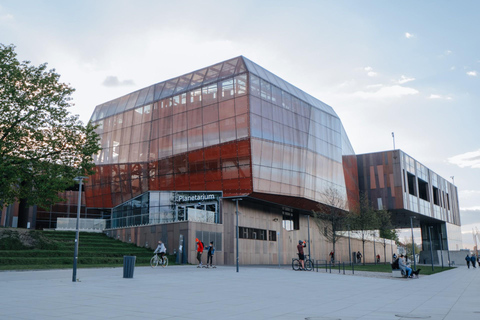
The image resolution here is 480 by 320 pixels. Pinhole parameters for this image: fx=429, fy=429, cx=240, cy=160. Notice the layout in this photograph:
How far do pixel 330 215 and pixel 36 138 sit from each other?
31772 millimetres

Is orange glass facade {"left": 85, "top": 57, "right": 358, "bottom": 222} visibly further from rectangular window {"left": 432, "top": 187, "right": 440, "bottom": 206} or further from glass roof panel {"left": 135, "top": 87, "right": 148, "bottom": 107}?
rectangular window {"left": 432, "top": 187, "right": 440, "bottom": 206}

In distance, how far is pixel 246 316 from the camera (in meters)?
10.1

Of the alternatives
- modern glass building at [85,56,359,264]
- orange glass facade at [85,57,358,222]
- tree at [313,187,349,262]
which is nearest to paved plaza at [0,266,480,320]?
modern glass building at [85,56,359,264]

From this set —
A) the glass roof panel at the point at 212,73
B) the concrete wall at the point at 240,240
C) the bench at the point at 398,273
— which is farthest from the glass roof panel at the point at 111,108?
the bench at the point at 398,273

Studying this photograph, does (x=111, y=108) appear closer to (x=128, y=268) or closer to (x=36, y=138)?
(x=36, y=138)

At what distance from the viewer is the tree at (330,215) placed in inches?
1957

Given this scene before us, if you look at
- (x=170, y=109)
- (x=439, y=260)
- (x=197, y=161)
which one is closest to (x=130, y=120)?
A: (x=170, y=109)

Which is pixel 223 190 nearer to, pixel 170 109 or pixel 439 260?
pixel 170 109

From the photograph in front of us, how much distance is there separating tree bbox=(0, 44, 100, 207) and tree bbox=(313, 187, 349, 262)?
1102 inches

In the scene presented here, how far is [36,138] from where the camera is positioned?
3083 cm

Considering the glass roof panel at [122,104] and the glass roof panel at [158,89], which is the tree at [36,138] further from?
the glass roof panel at [122,104]

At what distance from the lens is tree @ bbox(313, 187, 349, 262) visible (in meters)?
49.7

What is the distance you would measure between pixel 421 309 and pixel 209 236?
28.7 metres

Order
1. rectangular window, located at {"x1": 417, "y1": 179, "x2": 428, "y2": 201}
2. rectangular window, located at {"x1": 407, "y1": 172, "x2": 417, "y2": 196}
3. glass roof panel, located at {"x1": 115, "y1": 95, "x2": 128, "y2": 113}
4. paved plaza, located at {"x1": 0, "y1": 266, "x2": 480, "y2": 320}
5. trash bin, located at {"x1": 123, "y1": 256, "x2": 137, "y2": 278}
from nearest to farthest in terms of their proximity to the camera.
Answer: paved plaza, located at {"x1": 0, "y1": 266, "x2": 480, "y2": 320} < trash bin, located at {"x1": 123, "y1": 256, "x2": 137, "y2": 278} < glass roof panel, located at {"x1": 115, "y1": 95, "x2": 128, "y2": 113} < rectangular window, located at {"x1": 407, "y1": 172, "x2": 417, "y2": 196} < rectangular window, located at {"x1": 417, "y1": 179, "x2": 428, "y2": 201}
